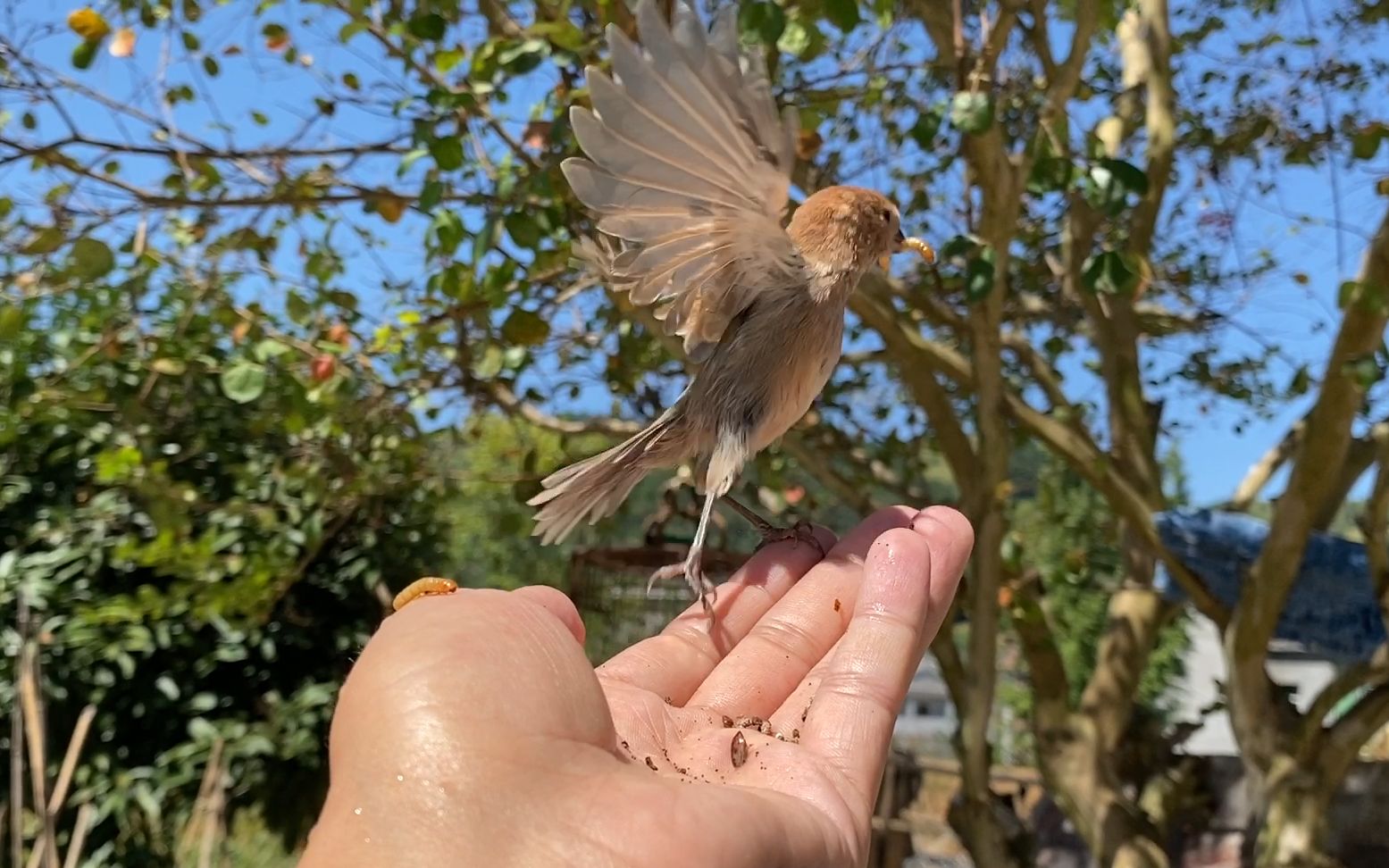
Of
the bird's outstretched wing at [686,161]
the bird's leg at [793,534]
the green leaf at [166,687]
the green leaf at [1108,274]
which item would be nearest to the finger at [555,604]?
the bird's outstretched wing at [686,161]

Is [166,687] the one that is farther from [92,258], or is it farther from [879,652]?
[879,652]

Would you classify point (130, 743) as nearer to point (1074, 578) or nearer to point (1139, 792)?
point (1074, 578)

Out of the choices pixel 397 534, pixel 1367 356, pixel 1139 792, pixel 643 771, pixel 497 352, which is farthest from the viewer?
pixel 397 534

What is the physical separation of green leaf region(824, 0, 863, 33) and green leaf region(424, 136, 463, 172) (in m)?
0.92

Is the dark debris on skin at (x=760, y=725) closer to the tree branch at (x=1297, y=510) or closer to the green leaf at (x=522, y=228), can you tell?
the green leaf at (x=522, y=228)

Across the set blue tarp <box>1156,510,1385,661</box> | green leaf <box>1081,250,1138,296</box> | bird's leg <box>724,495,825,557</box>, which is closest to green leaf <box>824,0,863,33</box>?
green leaf <box>1081,250,1138,296</box>

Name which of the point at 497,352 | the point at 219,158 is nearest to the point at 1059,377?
the point at 497,352

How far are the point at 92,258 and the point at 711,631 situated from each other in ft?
6.36

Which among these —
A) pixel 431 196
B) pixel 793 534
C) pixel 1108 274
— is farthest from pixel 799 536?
pixel 431 196

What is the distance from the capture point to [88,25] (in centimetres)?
254

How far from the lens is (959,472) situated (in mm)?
3074

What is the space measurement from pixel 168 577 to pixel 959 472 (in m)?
3.34

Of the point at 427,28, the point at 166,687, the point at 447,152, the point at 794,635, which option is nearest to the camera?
the point at 794,635

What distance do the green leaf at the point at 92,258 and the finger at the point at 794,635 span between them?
197cm
